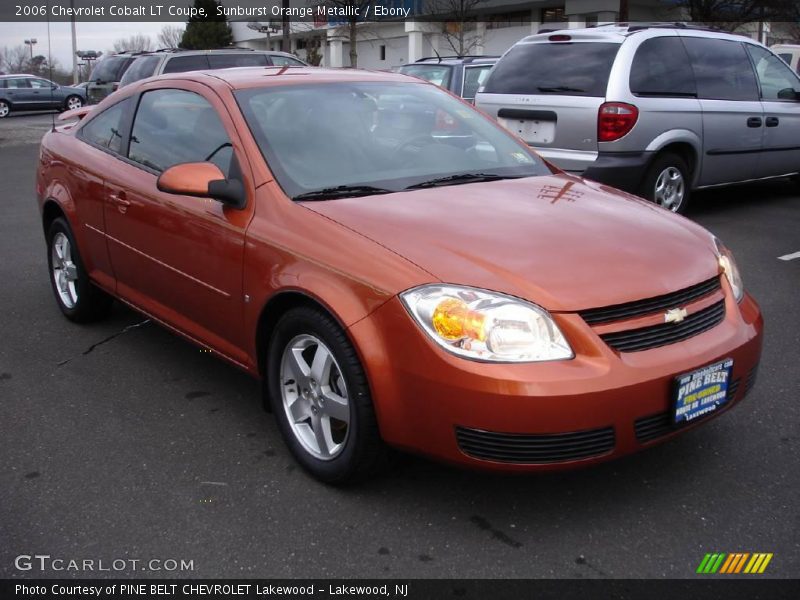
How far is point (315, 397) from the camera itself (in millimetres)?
3150

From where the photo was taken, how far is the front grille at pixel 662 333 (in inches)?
107

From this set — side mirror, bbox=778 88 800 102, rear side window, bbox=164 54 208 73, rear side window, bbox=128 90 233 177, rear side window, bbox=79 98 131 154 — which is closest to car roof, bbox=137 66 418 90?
rear side window, bbox=128 90 233 177

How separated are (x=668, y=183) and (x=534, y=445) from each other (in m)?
5.51

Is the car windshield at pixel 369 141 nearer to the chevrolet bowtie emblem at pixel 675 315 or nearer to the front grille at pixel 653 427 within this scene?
the chevrolet bowtie emblem at pixel 675 315

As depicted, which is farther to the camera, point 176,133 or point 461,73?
point 461,73

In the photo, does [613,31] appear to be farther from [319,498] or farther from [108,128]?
[319,498]

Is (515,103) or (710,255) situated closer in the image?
(710,255)

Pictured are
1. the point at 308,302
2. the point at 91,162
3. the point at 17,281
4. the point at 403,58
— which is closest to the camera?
the point at 308,302

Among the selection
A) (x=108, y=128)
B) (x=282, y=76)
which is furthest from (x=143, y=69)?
(x=282, y=76)

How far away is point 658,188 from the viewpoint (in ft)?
24.3

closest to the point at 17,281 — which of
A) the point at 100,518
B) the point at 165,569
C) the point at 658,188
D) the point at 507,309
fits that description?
the point at 100,518

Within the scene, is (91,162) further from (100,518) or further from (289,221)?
(100,518)

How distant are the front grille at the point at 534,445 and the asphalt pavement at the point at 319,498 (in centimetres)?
33

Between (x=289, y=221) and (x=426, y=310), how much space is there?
81cm
